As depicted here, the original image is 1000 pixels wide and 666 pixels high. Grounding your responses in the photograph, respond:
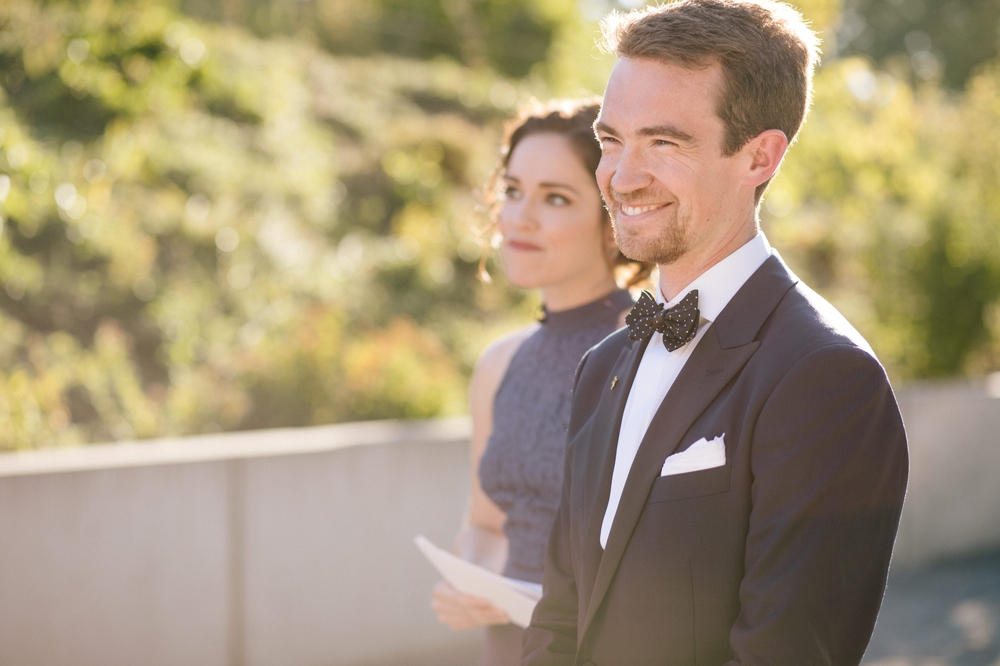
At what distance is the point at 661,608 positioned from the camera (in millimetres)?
1583

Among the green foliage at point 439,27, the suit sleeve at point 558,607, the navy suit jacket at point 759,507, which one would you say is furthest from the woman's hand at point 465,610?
the green foliage at point 439,27

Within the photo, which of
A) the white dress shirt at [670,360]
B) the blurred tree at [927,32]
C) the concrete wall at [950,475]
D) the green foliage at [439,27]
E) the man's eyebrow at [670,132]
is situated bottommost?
the concrete wall at [950,475]

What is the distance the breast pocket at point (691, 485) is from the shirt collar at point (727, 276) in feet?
1.02

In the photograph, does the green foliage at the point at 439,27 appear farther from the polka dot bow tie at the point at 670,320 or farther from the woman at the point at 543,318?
the polka dot bow tie at the point at 670,320

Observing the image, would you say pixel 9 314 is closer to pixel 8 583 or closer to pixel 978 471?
pixel 8 583

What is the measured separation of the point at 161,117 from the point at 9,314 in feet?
10.3

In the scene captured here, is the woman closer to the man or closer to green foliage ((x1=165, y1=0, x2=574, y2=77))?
the man

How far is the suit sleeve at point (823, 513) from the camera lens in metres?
1.39

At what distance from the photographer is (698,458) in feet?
5.10

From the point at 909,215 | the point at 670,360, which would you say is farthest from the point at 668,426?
the point at 909,215

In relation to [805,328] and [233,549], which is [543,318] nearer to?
[805,328]

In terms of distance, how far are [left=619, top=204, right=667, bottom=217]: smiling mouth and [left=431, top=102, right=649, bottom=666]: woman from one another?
3.69 feet

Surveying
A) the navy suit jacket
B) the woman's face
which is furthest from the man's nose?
the woman's face

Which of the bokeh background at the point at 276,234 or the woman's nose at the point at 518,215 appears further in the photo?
the bokeh background at the point at 276,234
